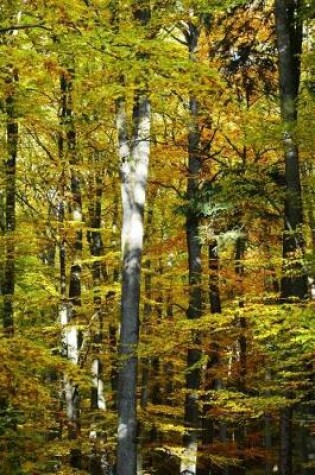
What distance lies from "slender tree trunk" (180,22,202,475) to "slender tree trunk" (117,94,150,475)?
1.92 meters

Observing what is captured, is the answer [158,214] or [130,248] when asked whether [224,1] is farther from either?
[158,214]

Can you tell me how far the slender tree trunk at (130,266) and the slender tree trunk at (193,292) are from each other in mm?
1918

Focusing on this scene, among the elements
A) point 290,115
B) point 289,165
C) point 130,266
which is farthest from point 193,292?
point 290,115

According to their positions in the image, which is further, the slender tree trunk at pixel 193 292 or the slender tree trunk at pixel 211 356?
the slender tree trunk at pixel 211 356

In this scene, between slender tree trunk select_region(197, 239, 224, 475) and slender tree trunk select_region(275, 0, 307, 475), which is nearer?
slender tree trunk select_region(275, 0, 307, 475)

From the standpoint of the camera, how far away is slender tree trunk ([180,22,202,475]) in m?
12.0

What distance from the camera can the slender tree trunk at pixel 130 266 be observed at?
8664 mm

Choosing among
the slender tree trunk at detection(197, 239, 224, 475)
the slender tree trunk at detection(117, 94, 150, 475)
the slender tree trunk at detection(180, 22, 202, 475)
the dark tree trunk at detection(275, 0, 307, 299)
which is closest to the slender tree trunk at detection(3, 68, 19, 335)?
the slender tree trunk at detection(117, 94, 150, 475)

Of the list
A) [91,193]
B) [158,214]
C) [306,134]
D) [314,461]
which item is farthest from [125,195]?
[158,214]

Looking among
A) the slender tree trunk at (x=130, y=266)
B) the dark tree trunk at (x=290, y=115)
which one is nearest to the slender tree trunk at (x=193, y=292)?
the slender tree trunk at (x=130, y=266)

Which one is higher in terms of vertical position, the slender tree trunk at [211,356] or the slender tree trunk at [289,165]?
the slender tree trunk at [289,165]

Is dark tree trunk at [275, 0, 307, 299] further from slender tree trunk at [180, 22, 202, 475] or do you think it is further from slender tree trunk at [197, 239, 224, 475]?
slender tree trunk at [197, 239, 224, 475]

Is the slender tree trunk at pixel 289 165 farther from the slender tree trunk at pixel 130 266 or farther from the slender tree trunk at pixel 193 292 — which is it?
the slender tree trunk at pixel 130 266

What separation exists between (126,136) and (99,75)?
1.40 m
